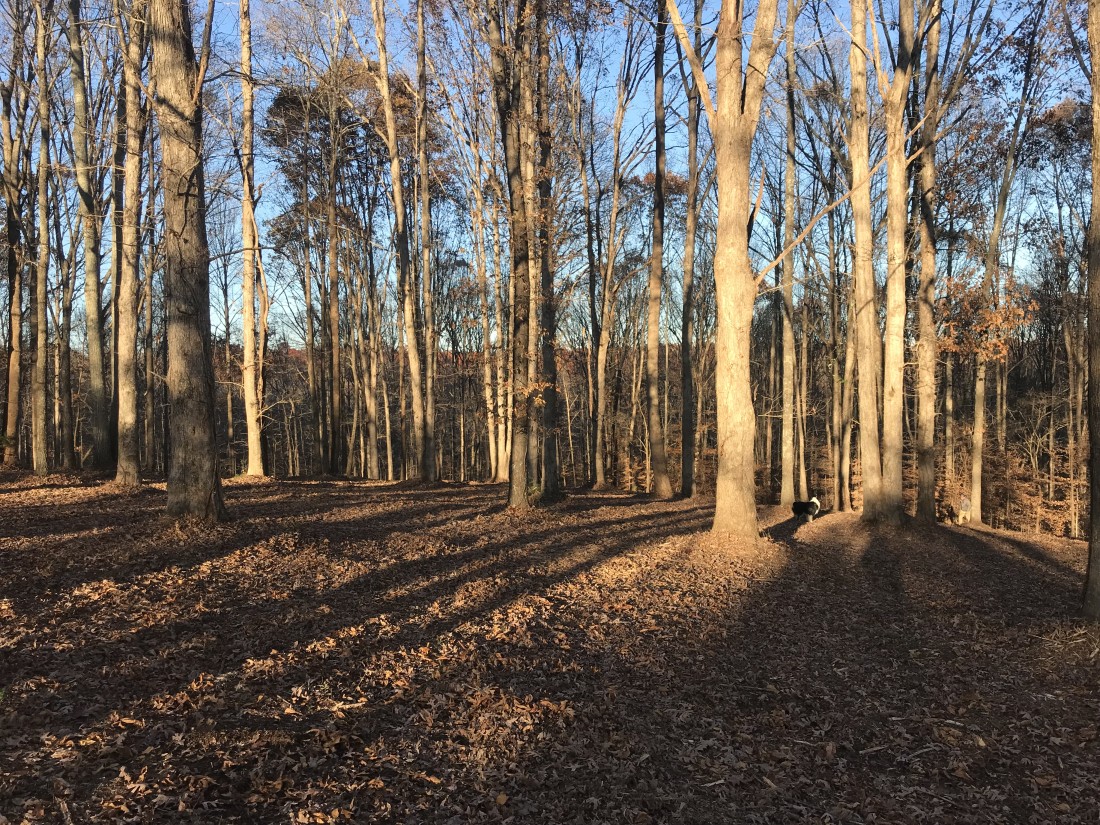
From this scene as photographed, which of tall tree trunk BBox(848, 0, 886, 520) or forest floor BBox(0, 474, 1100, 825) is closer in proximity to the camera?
forest floor BBox(0, 474, 1100, 825)

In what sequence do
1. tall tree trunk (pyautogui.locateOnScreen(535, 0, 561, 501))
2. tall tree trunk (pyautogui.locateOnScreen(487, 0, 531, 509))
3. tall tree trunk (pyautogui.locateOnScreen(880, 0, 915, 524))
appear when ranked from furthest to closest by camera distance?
tall tree trunk (pyautogui.locateOnScreen(535, 0, 561, 501))
tall tree trunk (pyautogui.locateOnScreen(880, 0, 915, 524))
tall tree trunk (pyautogui.locateOnScreen(487, 0, 531, 509))

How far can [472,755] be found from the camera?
3455mm

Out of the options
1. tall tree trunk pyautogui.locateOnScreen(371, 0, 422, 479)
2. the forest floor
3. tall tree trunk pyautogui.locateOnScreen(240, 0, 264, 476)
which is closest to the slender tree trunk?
the forest floor

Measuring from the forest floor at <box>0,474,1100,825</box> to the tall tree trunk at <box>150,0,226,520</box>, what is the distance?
2.45ft

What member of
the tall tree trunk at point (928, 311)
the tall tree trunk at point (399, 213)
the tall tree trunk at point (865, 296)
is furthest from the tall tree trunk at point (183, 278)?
the tall tree trunk at point (928, 311)

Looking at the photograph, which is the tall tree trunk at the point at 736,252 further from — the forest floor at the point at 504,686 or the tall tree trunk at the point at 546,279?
the tall tree trunk at the point at 546,279

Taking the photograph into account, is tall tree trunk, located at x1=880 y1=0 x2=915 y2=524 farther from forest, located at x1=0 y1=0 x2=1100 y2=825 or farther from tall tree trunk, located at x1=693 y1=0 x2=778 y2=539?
tall tree trunk, located at x1=693 y1=0 x2=778 y2=539

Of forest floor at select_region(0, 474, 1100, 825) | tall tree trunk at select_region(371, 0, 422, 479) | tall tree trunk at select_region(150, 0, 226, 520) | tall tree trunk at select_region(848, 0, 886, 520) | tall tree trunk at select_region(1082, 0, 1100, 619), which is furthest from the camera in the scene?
tall tree trunk at select_region(371, 0, 422, 479)

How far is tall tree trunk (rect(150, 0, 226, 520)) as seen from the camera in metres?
7.34

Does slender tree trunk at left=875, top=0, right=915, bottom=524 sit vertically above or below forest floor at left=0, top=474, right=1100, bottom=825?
above

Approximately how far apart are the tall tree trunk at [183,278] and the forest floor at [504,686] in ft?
2.45

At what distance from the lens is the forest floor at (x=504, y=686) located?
3.10 meters

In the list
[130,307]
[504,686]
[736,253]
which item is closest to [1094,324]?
[736,253]

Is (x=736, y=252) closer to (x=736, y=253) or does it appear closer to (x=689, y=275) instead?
(x=736, y=253)
